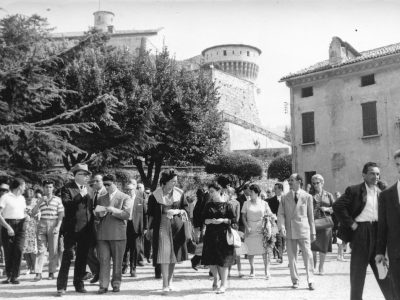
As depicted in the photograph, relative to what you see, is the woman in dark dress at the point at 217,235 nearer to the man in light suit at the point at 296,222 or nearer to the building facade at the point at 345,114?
the man in light suit at the point at 296,222

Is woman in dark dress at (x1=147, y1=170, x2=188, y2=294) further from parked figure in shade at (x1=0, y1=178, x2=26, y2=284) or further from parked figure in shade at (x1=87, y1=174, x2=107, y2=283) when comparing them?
parked figure in shade at (x1=0, y1=178, x2=26, y2=284)

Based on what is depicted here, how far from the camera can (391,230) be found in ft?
14.3

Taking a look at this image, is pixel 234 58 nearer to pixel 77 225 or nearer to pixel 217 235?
pixel 217 235

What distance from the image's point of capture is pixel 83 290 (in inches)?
305

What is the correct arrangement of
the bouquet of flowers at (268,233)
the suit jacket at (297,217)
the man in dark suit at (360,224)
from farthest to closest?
1. the bouquet of flowers at (268,233)
2. the suit jacket at (297,217)
3. the man in dark suit at (360,224)

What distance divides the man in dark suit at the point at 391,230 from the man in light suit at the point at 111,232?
436cm

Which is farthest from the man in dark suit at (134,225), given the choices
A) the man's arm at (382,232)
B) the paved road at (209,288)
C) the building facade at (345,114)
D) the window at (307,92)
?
the window at (307,92)

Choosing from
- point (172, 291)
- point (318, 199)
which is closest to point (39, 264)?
point (172, 291)

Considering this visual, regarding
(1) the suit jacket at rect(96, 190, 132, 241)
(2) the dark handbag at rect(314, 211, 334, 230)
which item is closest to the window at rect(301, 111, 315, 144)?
(2) the dark handbag at rect(314, 211, 334, 230)

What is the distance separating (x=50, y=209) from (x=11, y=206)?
0.83 meters

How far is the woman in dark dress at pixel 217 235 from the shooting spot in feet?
25.3

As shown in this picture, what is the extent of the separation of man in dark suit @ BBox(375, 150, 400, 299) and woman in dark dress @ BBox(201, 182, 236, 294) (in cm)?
354

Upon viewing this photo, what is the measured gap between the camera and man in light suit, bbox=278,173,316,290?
8047mm

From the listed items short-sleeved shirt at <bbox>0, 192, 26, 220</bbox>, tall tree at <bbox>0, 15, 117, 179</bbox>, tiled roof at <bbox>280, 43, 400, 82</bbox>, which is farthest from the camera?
tiled roof at <bbox>280, 43, 400, 82</bbox>
